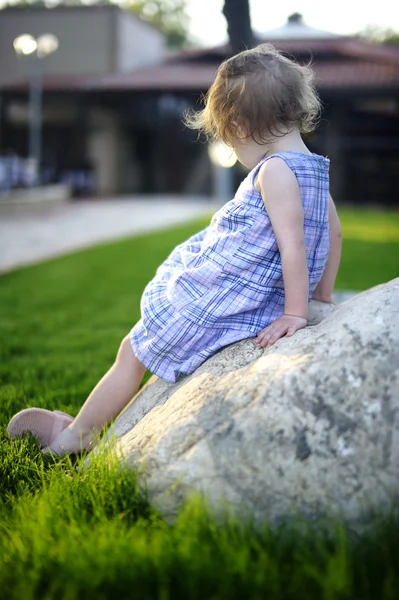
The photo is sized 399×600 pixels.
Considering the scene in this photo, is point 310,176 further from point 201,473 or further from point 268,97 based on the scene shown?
point 201,473

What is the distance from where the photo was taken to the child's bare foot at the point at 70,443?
2.53 metres

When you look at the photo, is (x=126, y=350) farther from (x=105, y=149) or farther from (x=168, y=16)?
(x=168, y=16)

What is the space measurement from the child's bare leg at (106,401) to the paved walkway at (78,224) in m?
6.22

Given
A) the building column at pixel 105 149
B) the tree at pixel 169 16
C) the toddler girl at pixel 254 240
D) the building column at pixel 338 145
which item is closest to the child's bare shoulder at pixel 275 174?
the toddler girl at pixel 254 240

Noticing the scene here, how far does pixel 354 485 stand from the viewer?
5.65 ft

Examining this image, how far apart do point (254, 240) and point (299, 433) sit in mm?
756

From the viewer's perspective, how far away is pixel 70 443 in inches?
100

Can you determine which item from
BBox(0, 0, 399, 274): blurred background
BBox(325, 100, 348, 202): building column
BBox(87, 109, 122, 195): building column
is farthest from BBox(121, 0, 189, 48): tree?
BBox(325, 100, 348, 202): building column

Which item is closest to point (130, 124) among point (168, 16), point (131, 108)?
Result: point (131, 108)

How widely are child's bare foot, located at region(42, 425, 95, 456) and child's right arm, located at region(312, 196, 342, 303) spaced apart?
3.17 feet

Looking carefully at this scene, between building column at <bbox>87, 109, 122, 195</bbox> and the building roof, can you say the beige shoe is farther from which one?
building column at <bbox>87, 109, 122, 195</bbox>

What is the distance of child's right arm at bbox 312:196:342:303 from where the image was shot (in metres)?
2.67

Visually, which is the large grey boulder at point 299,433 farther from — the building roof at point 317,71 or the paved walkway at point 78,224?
the building roof at point 317,71

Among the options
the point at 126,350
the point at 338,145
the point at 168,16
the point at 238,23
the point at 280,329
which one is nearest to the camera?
the point at 280,329
